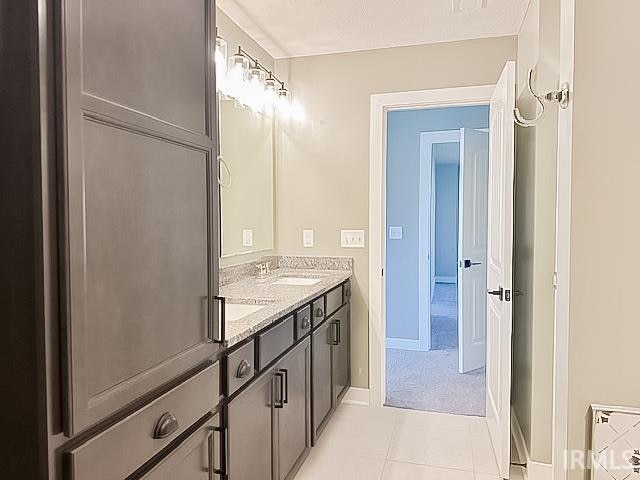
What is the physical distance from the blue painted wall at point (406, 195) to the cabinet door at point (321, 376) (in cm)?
195

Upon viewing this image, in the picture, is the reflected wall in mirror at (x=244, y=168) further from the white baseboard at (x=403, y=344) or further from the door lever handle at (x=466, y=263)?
the white baseboard at (x=403, y=344)

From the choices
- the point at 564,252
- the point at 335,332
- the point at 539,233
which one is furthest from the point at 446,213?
the point at 564,252

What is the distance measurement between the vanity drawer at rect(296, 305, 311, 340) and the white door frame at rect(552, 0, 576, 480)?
1190mm

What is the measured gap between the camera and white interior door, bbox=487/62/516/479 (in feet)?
8.10

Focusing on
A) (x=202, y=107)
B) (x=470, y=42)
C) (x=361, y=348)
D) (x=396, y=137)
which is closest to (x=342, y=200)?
(x=361, y=348)

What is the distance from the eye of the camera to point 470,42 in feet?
10.5

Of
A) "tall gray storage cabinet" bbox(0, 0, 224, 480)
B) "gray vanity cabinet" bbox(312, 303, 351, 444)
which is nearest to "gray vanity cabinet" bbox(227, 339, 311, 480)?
"gray vanity cabinet" bbox(312, 303, 351, 444)

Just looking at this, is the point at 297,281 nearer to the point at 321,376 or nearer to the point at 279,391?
the point at 321,376

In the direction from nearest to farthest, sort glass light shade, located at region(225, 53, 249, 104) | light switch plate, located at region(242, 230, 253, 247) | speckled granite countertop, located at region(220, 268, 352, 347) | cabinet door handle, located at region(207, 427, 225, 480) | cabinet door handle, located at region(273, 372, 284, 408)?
cabinet door handle, located at region(207, 427, 225, 480), speckled granite countertop, located at region(220, 268, 352, 347), cabinet door handle, located at region(273, 372, 284, 408), glass light shade, located at region(225, 53, 249, 104), light switch plate, located at region(242, 230, 253, 247)

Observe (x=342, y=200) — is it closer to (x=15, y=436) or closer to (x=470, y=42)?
(x=470, y=42)

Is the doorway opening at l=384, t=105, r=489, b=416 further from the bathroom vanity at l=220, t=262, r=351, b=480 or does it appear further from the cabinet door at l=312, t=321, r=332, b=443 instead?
the bathroom vanity at l=220, t=262, r=351, b=480

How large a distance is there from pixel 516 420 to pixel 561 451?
1.76 metres

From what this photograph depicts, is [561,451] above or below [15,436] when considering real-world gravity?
below

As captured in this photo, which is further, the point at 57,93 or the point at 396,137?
the point at 396,137
